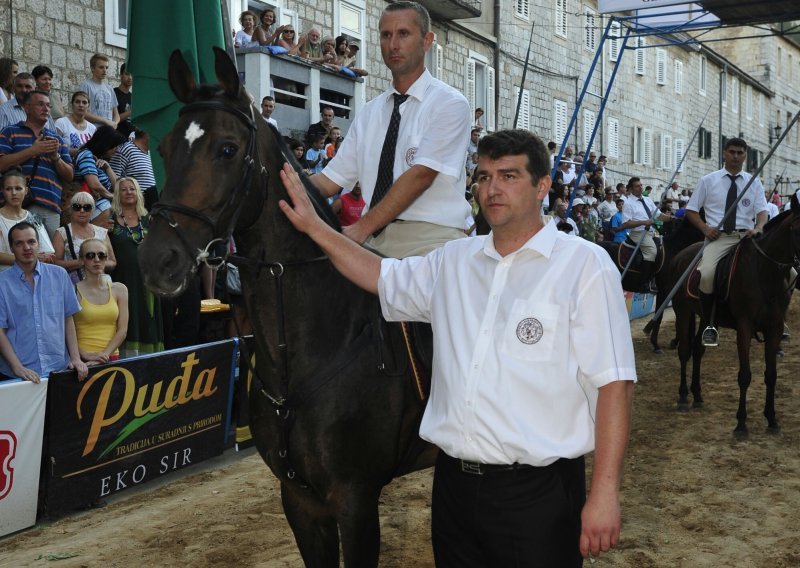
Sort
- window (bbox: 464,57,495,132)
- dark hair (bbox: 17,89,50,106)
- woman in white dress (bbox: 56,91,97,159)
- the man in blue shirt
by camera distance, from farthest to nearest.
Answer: window (bbox: 464,57,495,132), woman in white dress (bbox: 56,91,97,159), dark hair (bbox: 17,89,50,106), the man in blue shirt

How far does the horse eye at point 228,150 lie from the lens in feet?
10.3

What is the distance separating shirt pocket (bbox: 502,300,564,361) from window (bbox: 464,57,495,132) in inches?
878

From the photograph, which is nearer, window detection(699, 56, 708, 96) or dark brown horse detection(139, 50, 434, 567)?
dark brown horse detection(139, 50, 434, 567)

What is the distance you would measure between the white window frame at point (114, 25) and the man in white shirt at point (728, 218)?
27.7ft

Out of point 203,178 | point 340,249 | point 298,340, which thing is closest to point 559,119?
point 298,340

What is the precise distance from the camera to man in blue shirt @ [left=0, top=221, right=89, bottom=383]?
6.65 m

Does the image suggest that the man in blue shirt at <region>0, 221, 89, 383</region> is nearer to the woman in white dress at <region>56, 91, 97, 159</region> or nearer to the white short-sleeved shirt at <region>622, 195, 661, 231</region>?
the woman in white dress at <region>56, 91, 97, 159</region>

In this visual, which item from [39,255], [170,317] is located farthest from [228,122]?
[170,317]

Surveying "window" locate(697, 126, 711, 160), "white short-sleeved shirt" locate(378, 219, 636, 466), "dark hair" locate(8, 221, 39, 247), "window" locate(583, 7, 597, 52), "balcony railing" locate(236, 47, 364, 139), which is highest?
"window" locate(583, 7, 597, 52)

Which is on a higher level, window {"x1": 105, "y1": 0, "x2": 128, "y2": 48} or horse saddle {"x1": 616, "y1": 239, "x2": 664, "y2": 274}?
window {"x1": 105, "y1": 0, "x2": 128, "y2": 48}

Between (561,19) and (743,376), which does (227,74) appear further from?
(561,19)

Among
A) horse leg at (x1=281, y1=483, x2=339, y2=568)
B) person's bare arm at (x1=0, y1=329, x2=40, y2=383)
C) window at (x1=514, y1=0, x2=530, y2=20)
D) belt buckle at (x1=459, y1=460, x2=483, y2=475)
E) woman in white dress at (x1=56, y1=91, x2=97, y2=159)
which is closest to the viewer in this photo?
belt buckle at (x1=459, y1=460, x2=483, y2=475)

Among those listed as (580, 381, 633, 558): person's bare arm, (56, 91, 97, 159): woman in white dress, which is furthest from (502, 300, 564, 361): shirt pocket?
(56, 91, 97, 159): woman in white dress

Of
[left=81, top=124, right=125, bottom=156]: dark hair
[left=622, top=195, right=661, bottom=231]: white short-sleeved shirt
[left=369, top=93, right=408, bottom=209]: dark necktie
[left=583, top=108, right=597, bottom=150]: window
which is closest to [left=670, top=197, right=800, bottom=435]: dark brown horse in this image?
[left=369, top=93, right=408, bottom=209]: dark necktie
